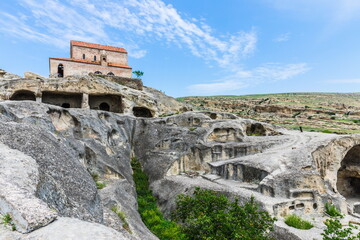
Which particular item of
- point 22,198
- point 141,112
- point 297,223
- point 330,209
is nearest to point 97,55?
point 141,112

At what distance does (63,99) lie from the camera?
25.4 metres

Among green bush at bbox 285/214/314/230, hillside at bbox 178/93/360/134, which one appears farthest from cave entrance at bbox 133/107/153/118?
green bush at bbox 285/214/314/230

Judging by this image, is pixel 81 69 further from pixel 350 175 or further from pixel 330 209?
pixel 350 175

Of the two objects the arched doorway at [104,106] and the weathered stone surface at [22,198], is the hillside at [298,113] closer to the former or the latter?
the arched doorway at [104,106]

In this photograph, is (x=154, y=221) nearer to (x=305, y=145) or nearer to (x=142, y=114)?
(x=305, y=145)

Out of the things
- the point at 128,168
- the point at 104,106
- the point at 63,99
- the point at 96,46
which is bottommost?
the point at 128,168

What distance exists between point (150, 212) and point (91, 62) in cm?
2520

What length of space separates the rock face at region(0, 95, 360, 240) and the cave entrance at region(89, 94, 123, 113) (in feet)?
19.5

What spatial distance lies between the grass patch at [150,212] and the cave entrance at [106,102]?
889 centimetres

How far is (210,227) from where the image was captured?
7.85m

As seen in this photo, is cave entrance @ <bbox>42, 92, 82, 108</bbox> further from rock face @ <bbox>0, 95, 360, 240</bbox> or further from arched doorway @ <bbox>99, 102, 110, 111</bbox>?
rock face @ <bbox>0, 95, 360, 240</bbox>

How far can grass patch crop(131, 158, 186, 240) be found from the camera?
9887 millimetres

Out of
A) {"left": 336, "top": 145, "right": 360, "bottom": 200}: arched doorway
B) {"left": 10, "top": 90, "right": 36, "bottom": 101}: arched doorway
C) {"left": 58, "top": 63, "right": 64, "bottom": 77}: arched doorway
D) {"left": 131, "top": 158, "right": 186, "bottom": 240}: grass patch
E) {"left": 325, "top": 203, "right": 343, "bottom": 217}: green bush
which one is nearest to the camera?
{"left": 131, "top": 158, "right": 186, "bottom": 240}: grass patch

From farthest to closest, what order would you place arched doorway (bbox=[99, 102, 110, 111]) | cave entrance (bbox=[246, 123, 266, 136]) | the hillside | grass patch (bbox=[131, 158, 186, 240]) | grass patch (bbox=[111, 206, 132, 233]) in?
the hillside < arched doorway (bbox=[99, 102, 110, 111]) < cave entrance (bbox=[246, 123, 266, 136]) < grass patch (bbox=[131, 158, 186, 240]) < grass patch (bbox=[111, 206, 132, 233])
